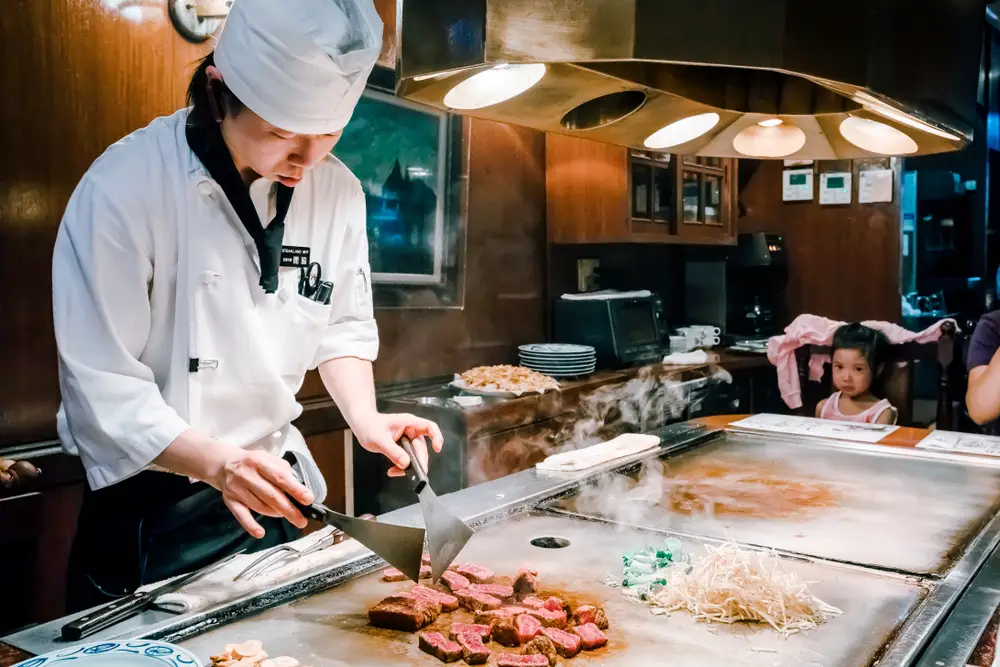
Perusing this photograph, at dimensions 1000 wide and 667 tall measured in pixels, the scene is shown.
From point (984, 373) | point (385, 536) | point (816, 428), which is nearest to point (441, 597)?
point (385, 536)

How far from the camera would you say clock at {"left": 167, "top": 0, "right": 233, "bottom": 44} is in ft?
10.3

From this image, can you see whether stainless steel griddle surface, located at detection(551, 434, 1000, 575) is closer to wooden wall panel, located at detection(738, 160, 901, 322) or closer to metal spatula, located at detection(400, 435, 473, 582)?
metal spatula, located at detection(400, 435, 473, 582)

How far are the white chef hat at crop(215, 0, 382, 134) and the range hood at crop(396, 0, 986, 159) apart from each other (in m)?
0.15

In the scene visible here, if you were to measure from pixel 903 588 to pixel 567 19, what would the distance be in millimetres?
1267

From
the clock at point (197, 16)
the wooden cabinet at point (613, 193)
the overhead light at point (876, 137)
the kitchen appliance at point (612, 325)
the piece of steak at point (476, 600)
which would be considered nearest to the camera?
the piece of steak at point (476, 600)

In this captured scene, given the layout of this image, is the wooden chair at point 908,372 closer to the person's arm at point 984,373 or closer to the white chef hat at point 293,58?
the person's arm at point 984,373

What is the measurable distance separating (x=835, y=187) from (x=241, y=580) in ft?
21.0

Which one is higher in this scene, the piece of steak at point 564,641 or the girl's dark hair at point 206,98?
the girl's dark hair at point 206,98

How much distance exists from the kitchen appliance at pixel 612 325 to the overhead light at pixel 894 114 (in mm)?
3051

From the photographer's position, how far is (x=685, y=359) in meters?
5.60

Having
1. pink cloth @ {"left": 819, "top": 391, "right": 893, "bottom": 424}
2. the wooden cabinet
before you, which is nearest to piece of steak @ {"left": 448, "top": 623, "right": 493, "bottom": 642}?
pink cloth @ {"left": 819, "top": 391, "right": 893, "bottom": 424}

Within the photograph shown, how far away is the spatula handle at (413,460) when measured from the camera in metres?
1.76

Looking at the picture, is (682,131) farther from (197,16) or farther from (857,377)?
(857,377)

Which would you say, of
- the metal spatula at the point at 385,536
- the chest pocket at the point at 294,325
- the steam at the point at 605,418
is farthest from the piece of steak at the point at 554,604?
the steam at the point at 605,418
